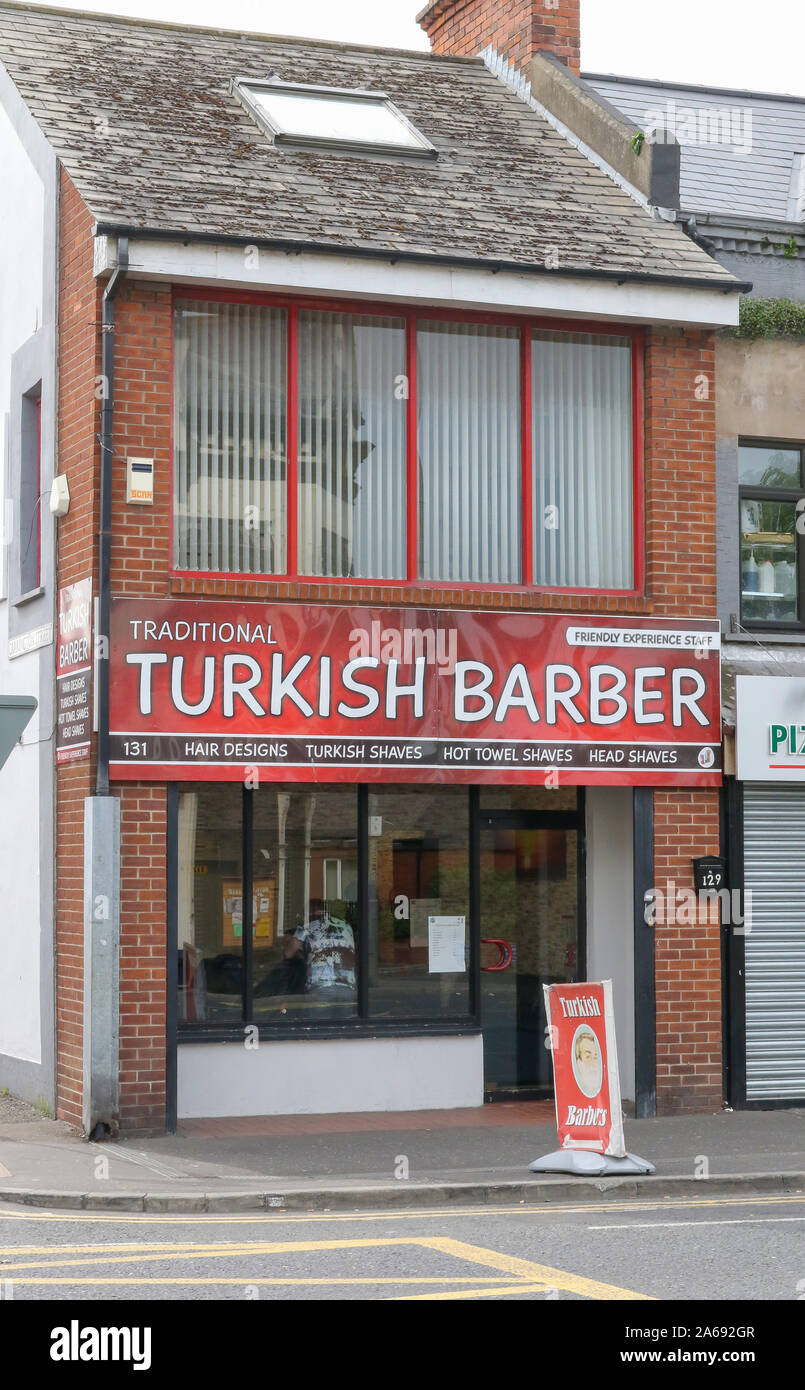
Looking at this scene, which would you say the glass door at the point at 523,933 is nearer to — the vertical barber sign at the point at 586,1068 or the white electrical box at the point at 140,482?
the vertical barber sign at the point at 586,1068

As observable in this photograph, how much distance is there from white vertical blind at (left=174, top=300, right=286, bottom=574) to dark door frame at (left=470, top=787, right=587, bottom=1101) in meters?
2.72

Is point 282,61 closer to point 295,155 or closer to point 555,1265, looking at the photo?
point 295,155

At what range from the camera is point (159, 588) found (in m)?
13.3

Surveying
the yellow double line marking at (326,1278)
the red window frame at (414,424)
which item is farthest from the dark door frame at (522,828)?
the yellow double line marking at (326,1278)

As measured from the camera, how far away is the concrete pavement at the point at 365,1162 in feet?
35.1

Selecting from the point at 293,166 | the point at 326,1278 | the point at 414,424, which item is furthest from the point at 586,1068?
the point at 293,166

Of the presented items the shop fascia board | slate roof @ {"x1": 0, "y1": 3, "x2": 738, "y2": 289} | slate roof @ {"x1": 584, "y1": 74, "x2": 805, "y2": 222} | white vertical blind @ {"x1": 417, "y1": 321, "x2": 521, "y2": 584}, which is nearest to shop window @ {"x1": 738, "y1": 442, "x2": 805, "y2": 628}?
the shop fascia board

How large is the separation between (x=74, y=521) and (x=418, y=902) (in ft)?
13.1

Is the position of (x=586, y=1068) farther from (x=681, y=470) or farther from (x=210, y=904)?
(x=681, y=470)

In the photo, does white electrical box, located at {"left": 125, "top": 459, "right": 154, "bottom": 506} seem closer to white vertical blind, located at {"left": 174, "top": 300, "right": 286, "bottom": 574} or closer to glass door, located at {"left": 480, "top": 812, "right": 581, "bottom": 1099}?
white vertical blind, located at {"left": 174, "top": 300, "right": 286, "bottom": 574}

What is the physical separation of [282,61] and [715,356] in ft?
18.4

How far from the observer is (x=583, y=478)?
1488 centimetres

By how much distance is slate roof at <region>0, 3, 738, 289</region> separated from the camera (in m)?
13.8

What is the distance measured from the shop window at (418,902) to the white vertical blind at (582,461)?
2.09 metres
